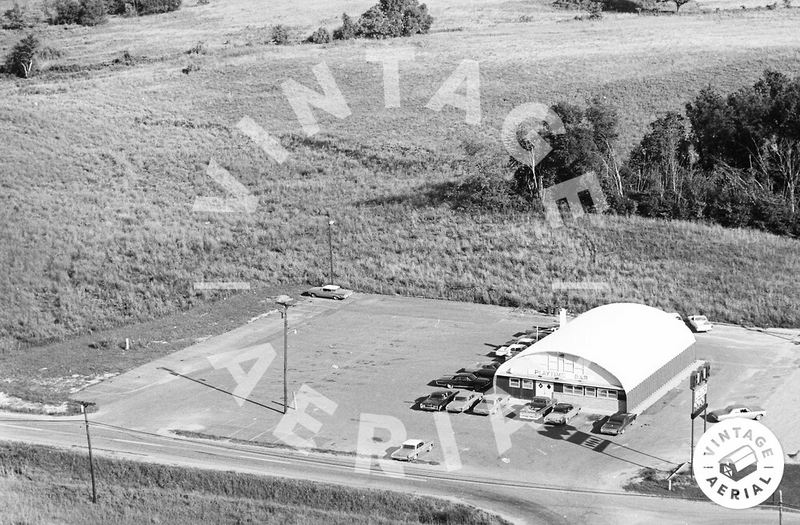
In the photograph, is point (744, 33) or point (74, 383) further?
point (744, 33)

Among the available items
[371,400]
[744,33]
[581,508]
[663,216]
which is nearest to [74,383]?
[371,400]

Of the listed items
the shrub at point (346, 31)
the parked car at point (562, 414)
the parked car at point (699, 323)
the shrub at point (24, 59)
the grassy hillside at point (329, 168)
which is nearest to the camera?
the parked car at point (562, 414)

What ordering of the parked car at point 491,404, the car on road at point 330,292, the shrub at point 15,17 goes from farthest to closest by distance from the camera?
the shrub at point 15,17
the car on road at point 330,292
the parked car at point 491,404

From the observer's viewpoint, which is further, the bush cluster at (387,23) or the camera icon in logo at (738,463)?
the bush cluster at (387,23)

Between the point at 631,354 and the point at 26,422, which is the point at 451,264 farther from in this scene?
the point at 26,422

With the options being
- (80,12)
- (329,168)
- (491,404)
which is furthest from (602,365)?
(80,12)

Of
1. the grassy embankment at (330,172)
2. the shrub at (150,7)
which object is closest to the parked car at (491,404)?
the grassy embankment at (330,172)

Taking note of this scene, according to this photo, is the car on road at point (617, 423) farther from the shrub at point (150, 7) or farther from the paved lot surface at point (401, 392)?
the shrub at point (150, 7)
